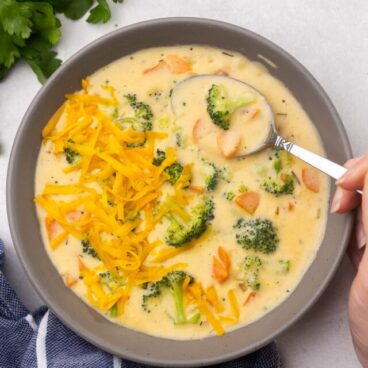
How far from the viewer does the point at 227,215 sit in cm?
266

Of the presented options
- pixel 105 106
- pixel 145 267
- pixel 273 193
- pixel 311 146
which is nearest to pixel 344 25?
pixel 311 146

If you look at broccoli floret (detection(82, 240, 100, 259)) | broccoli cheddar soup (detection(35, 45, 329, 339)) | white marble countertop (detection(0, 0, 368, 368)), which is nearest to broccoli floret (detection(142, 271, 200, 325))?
broccoli cheddar soup (detection(35, 45, 329, 339))

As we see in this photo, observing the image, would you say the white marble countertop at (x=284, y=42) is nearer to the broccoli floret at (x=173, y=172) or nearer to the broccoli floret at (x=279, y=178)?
the broccoli floret at (x=279, y=178)

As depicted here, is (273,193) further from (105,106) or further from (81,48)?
(81,48)

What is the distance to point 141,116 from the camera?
2727 mm

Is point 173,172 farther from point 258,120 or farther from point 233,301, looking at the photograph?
point 233,301

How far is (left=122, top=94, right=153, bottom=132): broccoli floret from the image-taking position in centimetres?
272

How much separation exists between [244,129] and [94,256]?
2.44 feet

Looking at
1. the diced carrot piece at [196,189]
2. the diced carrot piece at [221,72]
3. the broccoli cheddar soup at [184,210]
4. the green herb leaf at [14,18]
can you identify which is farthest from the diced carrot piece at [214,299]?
the green herb leaf at [14,18]

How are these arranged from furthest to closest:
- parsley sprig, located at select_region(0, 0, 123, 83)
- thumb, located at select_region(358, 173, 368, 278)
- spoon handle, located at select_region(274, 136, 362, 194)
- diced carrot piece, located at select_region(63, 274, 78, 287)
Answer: parsley sprig, located at select_region(0, 0, 123, 83) → diced carrot piece, located at select_region(63, 274, 78, 287) → spoon handle, located at select_region(274, 136, 362, 194) → thumb, located at select_region(358, 173, 368, 278)

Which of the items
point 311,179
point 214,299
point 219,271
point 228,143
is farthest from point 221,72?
point 214,299

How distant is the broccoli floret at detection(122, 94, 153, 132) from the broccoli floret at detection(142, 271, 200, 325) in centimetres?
56

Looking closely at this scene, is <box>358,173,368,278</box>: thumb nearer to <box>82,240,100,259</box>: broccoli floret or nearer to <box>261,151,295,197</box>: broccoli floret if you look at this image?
<box>261,151,295,197</box>: broccoli floret

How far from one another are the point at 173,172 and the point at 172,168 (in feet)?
0.05
